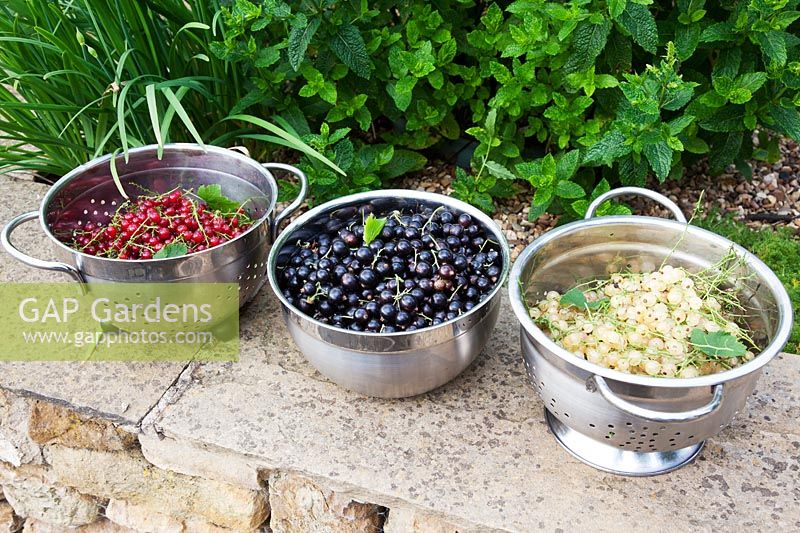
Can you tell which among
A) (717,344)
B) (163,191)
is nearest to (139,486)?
(163,191)

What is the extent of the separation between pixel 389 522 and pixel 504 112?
1.29m

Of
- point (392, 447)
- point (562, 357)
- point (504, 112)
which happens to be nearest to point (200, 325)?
point (392, 447)

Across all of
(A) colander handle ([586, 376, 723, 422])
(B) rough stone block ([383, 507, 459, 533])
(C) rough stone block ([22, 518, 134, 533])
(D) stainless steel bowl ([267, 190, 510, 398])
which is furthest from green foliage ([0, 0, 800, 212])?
(C) rough stone block ([22, 518, 134, 533])

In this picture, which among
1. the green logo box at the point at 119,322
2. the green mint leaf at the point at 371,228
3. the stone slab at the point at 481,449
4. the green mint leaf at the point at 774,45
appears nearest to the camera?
the stone slab at the point at 481,449

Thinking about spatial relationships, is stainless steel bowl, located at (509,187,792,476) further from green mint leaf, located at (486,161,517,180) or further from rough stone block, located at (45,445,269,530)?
rough stone block, located at (45,445,269,530)

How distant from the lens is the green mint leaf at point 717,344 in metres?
1.39

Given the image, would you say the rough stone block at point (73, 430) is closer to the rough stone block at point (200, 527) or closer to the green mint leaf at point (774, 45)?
the rough stone block at point (200, 527)

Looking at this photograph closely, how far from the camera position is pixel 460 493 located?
1.56 meters

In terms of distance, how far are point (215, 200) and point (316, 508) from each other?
0.81m

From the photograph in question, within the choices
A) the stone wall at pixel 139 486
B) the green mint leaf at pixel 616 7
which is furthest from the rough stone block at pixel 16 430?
the green mint leaf at pixel 616 7

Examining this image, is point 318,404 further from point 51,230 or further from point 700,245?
point 700,245

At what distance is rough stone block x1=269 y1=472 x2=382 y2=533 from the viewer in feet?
5.60

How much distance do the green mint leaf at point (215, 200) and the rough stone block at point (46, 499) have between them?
3.07 ft

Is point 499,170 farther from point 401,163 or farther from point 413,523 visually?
point 413,523
